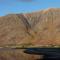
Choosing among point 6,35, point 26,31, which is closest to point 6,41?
point 6,35

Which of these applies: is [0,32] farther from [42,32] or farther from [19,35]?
[42,32]

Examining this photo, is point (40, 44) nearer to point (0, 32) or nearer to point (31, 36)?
point (31, 36)

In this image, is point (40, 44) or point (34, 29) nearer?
point (40, 44)

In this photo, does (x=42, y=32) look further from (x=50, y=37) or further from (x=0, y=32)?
(x=0, y=32)

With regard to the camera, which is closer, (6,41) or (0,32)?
(6,41)

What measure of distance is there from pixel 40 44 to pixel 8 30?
25.8m

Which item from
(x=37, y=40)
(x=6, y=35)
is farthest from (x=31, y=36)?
(x=6, y=35)

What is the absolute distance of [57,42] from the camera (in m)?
182

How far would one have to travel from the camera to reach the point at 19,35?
18938 cm

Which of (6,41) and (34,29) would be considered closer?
(6,41)

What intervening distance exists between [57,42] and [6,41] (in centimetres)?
3192

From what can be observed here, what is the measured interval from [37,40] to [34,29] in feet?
41.4

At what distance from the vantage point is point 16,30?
193500 millimetres

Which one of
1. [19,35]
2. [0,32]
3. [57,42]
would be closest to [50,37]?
[57,42]
